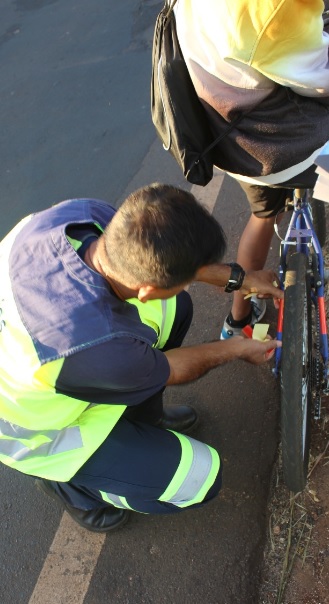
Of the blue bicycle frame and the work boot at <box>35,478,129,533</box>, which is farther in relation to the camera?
the work boot at <box>35,478,129,533</box>

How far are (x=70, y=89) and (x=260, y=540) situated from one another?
197 inches

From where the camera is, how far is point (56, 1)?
762 centimetres

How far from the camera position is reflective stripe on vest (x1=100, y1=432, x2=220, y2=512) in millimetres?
2057

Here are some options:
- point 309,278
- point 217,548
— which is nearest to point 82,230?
point 309,278

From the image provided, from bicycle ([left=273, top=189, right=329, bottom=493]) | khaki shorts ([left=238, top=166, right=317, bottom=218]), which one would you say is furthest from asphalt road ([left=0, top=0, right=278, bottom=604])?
khaki shorts ([left=238, top=166, right=317, bottom=218])

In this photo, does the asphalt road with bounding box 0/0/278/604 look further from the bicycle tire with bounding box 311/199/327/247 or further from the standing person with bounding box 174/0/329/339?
the standing person with bounding box 174/0/329/339

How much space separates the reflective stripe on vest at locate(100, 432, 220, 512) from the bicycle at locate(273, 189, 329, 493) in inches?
11.9

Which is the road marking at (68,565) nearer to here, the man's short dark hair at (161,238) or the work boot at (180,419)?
the work boot at (180,419)

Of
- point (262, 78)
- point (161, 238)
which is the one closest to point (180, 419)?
point (161, 238)

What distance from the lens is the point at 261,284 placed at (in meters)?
2.13

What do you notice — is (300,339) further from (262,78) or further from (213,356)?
(262,78)

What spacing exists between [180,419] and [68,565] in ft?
2.69

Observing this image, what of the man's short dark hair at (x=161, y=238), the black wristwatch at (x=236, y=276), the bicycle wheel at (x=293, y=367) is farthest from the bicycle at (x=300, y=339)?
the man's short dark hair at (x=161, y=238)

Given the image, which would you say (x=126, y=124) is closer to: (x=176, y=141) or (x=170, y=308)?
(x=170, y=308)
